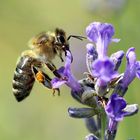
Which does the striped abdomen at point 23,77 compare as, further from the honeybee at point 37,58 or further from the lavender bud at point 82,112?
the lavender bud at point 82,112

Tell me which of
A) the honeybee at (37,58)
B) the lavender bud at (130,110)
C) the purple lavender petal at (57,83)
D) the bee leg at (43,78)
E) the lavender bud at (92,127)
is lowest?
the lavender bud at (92,127)

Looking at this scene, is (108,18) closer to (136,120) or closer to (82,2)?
(82,2)

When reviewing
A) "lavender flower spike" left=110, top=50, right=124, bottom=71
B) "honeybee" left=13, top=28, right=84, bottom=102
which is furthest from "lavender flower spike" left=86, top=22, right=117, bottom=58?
"honeybee" left=13, top=28, right=84, bottom=102

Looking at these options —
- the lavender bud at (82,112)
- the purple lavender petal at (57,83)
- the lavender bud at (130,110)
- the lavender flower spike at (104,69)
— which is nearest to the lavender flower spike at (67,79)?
the purple lavender petal at (57,83)

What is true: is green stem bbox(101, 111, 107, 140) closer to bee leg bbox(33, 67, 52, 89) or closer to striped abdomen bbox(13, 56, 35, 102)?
bee leg bbox(33, 67, 52, 89)

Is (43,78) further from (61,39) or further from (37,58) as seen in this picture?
(61,39)

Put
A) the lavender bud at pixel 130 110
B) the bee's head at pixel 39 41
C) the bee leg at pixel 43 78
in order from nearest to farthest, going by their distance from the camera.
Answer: the lavender bud at pixel 130 110
the bee leg at pixel 43 78
the bee's head at pixel 39 41

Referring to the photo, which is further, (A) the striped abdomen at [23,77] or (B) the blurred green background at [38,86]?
(B) the blurred green background at [38,86]

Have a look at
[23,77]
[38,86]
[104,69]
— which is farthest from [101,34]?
[38,86]
